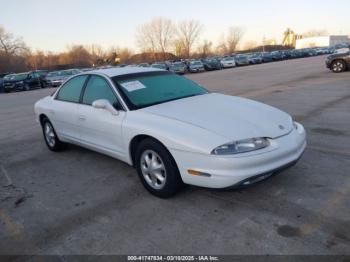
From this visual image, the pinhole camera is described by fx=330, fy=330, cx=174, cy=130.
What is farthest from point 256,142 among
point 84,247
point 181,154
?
point 84,247

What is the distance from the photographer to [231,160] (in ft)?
10.6

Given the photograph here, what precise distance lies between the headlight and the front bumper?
46mm

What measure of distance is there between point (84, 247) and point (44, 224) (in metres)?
0.72

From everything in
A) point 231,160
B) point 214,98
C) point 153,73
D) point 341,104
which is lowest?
point 341,104

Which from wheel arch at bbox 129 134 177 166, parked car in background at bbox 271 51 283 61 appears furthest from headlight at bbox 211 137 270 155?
parked car in background at bbox 271 51 283 61

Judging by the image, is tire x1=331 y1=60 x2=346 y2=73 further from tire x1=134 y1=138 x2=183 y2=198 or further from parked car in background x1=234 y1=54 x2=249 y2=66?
parked car in background x1=234 y1=54 x2=249 y2=66

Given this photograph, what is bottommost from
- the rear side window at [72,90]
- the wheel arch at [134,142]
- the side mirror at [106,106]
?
the wheel arch at [134,142]

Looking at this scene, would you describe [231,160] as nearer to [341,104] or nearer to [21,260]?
[21,260]

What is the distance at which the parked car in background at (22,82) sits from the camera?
26.6 metres

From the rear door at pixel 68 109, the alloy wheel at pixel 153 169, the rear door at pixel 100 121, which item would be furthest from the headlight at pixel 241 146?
the rear door at pixel 68 109

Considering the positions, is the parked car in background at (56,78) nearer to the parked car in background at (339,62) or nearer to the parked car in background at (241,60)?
the parked car in background at (339,62)

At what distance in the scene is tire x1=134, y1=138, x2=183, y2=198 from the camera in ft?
11.9

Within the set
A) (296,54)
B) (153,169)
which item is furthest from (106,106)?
(296,54)

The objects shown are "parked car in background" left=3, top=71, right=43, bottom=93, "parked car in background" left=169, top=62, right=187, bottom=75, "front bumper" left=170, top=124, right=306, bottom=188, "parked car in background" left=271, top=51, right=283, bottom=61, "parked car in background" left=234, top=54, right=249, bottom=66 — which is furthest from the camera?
"parked car in background" left=271, top=51, right=283, bottom=61
